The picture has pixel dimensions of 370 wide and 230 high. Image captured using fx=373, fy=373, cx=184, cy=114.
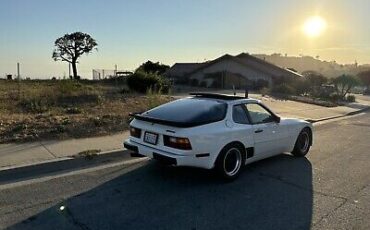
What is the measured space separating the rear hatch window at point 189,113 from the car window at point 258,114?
632 mm

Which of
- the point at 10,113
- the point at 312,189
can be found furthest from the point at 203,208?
the point at 10,113

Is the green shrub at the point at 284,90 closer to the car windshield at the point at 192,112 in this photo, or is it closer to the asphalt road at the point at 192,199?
the asphalt road at the point at 192,199

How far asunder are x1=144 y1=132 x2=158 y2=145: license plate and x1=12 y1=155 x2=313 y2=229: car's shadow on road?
2.08ft

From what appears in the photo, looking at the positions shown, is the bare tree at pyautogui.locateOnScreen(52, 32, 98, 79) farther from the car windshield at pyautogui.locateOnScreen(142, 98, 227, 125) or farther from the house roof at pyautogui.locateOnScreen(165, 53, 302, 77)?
the car windshield at pyautogui.locateOnScreen(142, 98, 227, 125)

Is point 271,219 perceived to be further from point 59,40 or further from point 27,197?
point 59,40

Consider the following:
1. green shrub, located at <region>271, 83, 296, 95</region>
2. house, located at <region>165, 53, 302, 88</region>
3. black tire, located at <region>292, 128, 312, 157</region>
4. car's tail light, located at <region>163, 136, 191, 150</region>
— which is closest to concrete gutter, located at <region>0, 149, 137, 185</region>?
car's tail light, located at <region>163, 136, 191, 150</region>

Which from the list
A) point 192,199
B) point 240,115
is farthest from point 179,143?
point 240,115

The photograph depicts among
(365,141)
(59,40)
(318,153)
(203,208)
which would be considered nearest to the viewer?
(203,208)

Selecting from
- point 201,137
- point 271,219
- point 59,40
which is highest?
point 59,40

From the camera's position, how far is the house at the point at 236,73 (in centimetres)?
4119

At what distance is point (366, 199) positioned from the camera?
213 inches

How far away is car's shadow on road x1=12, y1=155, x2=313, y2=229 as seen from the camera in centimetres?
438

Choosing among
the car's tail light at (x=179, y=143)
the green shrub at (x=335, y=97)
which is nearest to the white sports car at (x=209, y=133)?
the car's tail light at (x=179, y=143)

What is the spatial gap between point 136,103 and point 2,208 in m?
9.93
